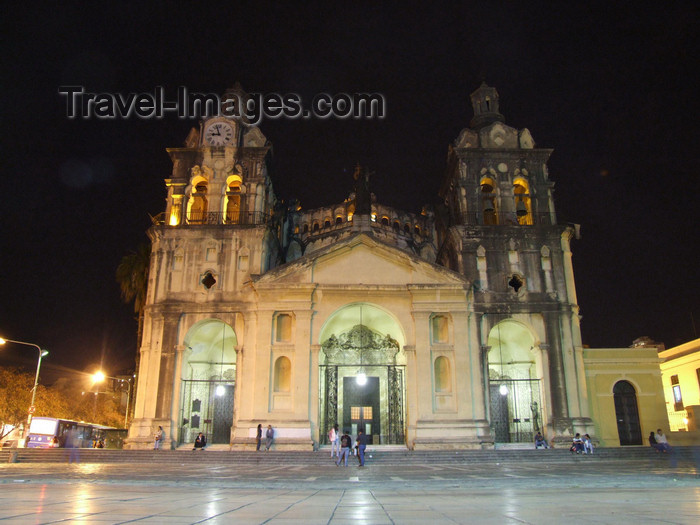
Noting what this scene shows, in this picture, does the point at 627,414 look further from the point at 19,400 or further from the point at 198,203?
the point at 19,400

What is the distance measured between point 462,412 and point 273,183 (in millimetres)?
20009

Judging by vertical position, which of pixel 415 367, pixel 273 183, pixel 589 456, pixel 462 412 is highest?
pixel 273 183

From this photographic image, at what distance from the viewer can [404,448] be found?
27.2m

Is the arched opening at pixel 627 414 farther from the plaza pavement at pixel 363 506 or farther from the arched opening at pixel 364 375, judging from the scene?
the plaza pavement at pixel 363 506

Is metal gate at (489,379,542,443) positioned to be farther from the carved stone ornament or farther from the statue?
the statue

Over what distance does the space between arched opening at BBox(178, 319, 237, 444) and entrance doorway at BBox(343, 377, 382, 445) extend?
265 inches

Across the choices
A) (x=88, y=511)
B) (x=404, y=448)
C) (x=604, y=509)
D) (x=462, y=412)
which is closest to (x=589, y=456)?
(x=462, y=412)

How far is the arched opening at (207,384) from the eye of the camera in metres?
30.1

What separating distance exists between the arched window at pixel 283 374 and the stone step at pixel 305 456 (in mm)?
3904

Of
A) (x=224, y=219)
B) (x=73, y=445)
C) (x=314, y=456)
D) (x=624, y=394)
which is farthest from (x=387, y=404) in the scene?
(x=73, y=445)

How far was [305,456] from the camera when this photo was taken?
81.2ft

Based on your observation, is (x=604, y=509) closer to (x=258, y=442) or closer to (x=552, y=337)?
(x=258, y=442)

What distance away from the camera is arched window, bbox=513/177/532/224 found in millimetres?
33969

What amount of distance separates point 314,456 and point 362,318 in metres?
9.59
